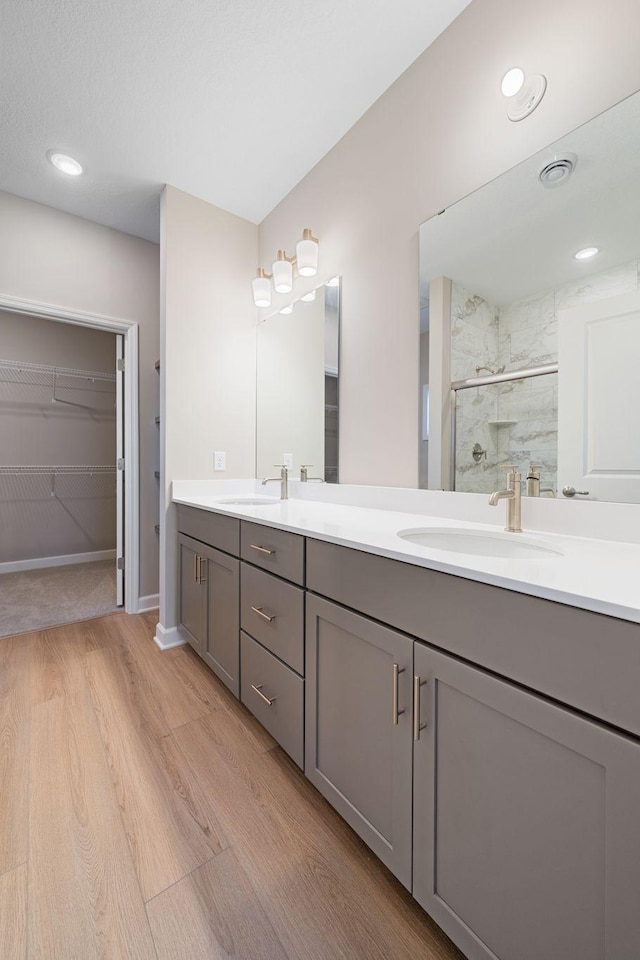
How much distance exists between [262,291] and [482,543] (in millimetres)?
1923

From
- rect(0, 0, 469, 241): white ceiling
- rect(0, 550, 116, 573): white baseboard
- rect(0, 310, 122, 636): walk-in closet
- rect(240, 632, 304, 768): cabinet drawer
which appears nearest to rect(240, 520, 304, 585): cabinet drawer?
rect(240, 632, 304, 768): cabinet drawer

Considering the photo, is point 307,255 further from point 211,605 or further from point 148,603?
point 148,603

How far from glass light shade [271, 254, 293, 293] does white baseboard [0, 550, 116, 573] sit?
3.29 metres

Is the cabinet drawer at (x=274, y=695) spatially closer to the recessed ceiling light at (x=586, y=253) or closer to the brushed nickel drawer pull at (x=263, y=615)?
the brushed nickel drawer pull at (x=263, y=615)

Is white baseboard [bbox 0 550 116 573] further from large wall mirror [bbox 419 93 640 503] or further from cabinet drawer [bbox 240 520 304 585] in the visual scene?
large wall mirror [bbox 419 93 640 503]

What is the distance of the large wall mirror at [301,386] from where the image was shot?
1947 mm

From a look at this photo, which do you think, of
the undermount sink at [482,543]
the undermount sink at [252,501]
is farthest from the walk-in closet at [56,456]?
the undermount sink at [482,543]

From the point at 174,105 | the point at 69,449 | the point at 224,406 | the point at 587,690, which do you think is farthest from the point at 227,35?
the point at 69,449

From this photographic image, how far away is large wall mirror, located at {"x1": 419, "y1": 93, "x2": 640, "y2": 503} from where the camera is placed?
1.00 meters

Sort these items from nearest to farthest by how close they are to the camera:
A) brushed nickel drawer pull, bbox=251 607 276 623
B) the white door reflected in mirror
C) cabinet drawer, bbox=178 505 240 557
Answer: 1. the white door reflected in mirror
2. brushed nickel drawer pull, bbox=251 607 276 623
3. cabinet drawer, bbox=178 505 240 557

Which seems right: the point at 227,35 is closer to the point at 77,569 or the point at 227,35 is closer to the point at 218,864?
the point at 218,864

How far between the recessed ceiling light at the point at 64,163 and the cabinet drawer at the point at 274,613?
221 centimetres

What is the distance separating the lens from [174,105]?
5.69 feet

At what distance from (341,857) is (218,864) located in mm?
303
